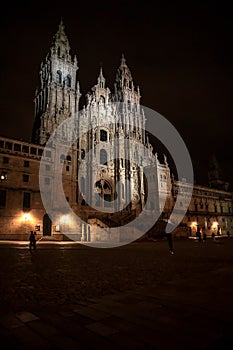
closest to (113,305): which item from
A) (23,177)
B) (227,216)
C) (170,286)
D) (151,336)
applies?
(151,336)

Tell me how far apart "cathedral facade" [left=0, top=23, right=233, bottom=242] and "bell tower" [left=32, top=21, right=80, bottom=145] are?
182 mm

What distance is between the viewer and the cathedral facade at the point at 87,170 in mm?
34688

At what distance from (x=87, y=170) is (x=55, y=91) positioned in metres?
17.0

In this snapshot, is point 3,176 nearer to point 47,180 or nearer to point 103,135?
point 47,180

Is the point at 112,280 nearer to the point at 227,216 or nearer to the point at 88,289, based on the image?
the point at 88,289

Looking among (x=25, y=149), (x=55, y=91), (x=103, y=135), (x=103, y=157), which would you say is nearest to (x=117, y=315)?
(x=25, y=149)

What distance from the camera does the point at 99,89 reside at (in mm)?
55188

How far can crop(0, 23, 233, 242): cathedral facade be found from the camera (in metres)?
34.7

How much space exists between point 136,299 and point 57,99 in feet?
154

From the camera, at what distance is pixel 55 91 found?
47.1 meters

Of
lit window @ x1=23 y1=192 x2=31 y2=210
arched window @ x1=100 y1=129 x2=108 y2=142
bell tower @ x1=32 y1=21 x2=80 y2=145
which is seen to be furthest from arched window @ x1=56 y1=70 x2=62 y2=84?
lit window @ x1=23 y1=192 x2=31 y2=210

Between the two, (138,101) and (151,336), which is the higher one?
(138,101)

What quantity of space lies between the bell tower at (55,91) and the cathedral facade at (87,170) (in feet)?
0.60

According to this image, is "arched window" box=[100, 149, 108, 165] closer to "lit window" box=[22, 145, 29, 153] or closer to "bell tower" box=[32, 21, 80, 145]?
"bell tower" box=[32, 21, 80, 145]
